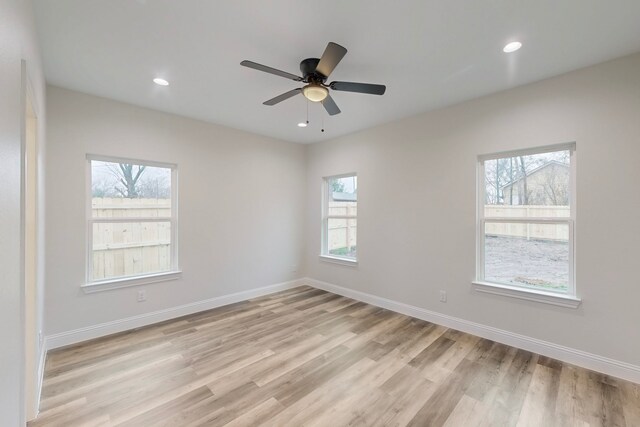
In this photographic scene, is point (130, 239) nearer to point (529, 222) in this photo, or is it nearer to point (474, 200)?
point (474, 200)

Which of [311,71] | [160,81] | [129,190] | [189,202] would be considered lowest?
[189,202]

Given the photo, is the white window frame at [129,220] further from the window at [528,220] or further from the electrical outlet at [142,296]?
the window at [528,220]

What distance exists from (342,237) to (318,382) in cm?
278

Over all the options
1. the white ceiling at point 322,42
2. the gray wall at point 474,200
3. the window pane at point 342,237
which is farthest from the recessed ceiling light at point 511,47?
the window pane at point 342,237

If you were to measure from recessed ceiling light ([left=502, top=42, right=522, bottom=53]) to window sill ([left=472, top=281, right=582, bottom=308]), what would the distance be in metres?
2.28

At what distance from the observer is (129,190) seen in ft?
11.2

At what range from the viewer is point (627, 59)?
2330 millimetres

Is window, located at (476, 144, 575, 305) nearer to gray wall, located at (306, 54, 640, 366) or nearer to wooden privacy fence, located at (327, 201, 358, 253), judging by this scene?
gray wall, located at (306, 54, 640, 366)

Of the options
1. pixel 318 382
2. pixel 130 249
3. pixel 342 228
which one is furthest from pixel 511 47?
pixel 130 249

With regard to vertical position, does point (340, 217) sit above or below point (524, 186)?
below

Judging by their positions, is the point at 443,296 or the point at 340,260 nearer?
the point at 443,296

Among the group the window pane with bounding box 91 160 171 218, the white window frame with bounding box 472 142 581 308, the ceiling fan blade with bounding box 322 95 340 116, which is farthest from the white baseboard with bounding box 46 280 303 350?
the white window frame with bounding box 472 142 581 308

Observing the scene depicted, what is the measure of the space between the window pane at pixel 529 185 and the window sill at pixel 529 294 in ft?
2.55

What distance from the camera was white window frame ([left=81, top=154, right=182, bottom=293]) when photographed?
308 cm
